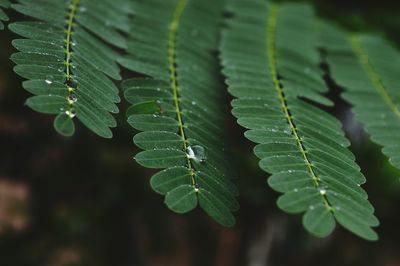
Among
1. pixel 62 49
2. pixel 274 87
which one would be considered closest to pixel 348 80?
pixel 274 87

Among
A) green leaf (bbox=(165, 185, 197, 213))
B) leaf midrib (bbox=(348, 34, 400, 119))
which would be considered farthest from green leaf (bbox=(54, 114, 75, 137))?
leaf midrib (bbox=(348, 34, 400, 119))

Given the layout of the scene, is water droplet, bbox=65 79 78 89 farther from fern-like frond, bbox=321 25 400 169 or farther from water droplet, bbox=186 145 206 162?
fern-like frond, bbox=321 25 400 169

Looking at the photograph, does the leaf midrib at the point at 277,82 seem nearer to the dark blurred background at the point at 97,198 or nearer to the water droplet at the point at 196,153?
the water droplet at the point at 196,153

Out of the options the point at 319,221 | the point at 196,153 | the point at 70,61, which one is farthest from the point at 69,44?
the point at 319,221

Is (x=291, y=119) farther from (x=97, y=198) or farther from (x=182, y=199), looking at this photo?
(x=97, y=198)

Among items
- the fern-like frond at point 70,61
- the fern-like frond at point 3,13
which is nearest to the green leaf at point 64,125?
the fern-like frond at point 70,61

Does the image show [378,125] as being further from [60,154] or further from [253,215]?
[60,154]
